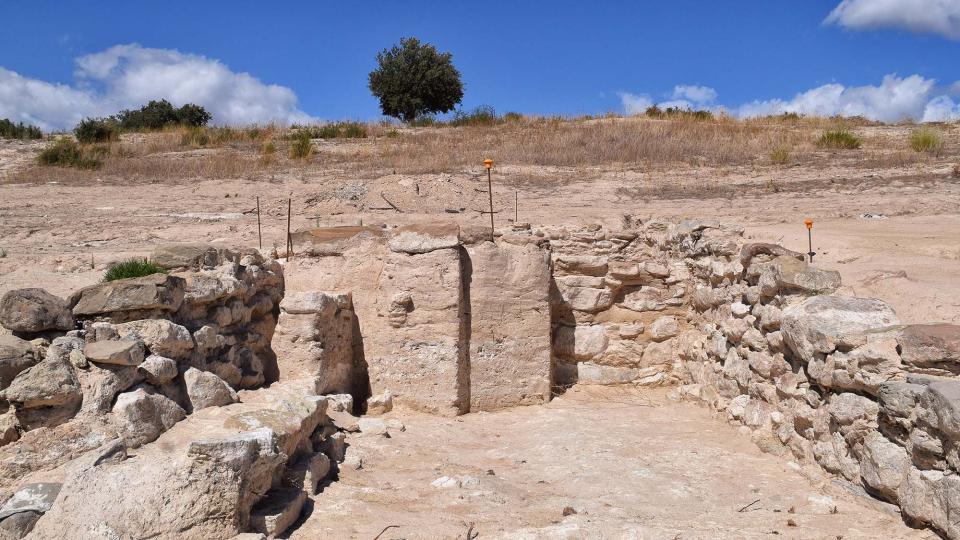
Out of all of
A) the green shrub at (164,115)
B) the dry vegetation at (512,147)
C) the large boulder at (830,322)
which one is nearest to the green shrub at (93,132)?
the dry vegetation at (512,147)

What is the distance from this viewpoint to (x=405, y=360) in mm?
6074

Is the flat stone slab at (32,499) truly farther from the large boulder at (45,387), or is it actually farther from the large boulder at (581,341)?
the large boulder at (581,341)

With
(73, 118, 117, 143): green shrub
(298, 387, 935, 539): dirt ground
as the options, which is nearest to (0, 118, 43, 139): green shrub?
(73, 118, 117, 143): green shrub

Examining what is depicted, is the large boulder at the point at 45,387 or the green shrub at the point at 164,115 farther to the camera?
the green shrub at the point at 164,115

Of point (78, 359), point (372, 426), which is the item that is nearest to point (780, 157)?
point (372, 426)

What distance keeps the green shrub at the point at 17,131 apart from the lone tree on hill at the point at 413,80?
1138cm

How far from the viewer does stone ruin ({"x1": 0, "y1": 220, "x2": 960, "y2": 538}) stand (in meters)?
3.28

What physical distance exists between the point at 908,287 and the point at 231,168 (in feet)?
34.2

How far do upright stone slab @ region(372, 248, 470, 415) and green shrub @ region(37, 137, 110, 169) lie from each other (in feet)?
29.2

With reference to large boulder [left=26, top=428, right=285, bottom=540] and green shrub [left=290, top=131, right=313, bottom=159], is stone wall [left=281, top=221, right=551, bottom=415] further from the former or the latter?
green shrub [left=290, top=131, right=313, bottom=159]

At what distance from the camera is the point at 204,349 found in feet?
15.6

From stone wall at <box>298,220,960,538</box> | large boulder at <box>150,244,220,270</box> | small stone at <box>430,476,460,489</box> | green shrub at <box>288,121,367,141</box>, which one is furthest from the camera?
green shrub at <box>288,121,367,141</box>

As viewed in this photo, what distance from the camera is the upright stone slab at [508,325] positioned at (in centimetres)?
627

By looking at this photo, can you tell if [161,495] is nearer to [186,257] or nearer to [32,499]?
[32,499]
